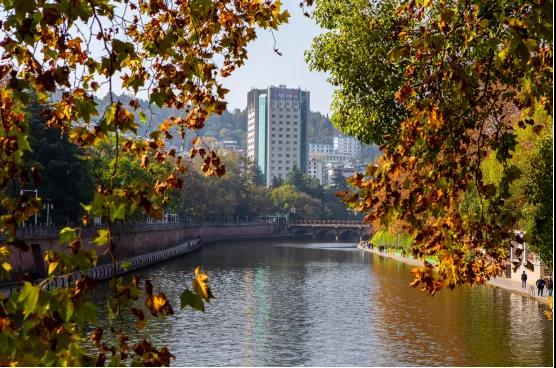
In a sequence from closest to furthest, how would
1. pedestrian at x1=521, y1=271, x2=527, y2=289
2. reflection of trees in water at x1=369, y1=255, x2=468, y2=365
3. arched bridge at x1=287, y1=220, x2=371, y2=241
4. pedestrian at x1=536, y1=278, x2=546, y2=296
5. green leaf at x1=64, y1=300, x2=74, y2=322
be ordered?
green leaf at x1=64, y1=300, x2=74, y2=322 < reflection of trees in water at x1=369, y1=255, x2=468, y2=365 < pedestrian at x1=536, y1=278, x2=546, y2=296 < pedestrian at x1=521, y1=271, x2=527, y2=289 < arched bridge at x1=287, y1=220, x2=371, y2=241

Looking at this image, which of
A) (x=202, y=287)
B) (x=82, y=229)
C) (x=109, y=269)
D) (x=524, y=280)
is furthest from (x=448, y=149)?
(x=109, y=269)

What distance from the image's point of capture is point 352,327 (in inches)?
1671

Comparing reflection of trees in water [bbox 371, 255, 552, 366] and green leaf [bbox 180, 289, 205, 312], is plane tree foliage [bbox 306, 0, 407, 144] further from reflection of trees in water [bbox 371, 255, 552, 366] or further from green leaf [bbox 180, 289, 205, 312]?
reflection of trees in water [bbox 371, 255, 552, 366]

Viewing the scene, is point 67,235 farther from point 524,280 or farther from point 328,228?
point 328,228

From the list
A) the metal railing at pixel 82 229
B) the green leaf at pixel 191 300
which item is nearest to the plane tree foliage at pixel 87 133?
the green leaf at pixel 191 300

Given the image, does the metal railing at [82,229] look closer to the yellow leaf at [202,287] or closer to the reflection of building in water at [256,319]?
the reflection of building in water at [256,319]

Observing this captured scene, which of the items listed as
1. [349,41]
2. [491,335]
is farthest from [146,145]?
[491,335]

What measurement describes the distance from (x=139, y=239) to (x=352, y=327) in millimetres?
58262

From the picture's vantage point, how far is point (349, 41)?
1809 cm

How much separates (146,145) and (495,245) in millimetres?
4016

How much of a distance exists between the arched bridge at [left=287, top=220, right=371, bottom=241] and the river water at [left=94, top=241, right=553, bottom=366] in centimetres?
11044

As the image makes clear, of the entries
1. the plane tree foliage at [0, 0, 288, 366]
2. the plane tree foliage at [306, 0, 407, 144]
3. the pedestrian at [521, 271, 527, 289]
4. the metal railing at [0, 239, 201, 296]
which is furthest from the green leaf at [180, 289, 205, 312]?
the pedestrian at [521, 271, 527, 289]

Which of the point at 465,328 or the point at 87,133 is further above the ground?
the point at 87,133

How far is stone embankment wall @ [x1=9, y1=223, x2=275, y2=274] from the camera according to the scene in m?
59.4
